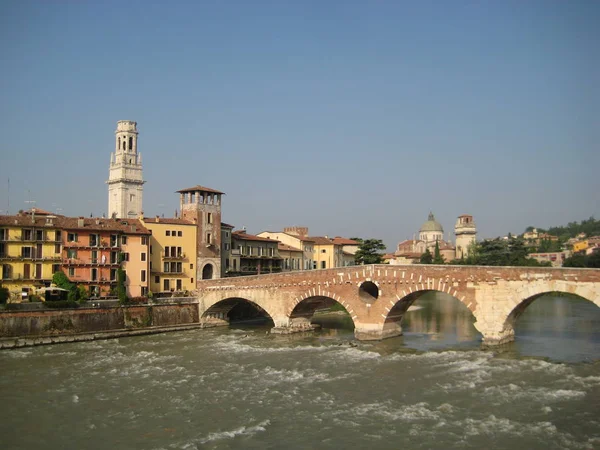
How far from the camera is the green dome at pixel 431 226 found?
18300cm

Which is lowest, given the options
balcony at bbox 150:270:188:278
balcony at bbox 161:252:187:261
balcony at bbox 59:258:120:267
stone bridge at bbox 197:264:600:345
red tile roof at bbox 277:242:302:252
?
stone bridge at bbox 197:264:600:345

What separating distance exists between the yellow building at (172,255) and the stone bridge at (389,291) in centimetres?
364

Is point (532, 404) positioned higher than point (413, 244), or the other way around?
point (413, 244)

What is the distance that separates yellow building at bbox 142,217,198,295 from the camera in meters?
52.9

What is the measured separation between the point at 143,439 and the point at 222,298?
2796 cm

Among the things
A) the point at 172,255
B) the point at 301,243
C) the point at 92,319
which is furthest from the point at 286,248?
the point at 92,319

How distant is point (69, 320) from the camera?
42656mm

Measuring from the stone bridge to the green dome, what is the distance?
454 feet

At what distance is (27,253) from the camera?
46.1 meters

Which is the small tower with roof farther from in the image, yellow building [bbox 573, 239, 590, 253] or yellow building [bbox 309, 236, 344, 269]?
yellow building [bbox 309, 236, 344, 269]

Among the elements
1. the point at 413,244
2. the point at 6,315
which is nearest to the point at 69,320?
the point at 6,315

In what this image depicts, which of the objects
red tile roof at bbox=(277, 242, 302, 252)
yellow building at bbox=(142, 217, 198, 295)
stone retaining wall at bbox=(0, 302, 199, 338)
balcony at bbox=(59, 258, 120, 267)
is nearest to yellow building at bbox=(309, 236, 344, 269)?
red tile roof at bbox=(277, 242, 302, 252)

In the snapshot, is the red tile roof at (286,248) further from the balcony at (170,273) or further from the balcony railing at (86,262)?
the balcony railing at (86,262)

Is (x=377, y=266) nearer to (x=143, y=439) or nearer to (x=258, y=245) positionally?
(x=143, y=439)
